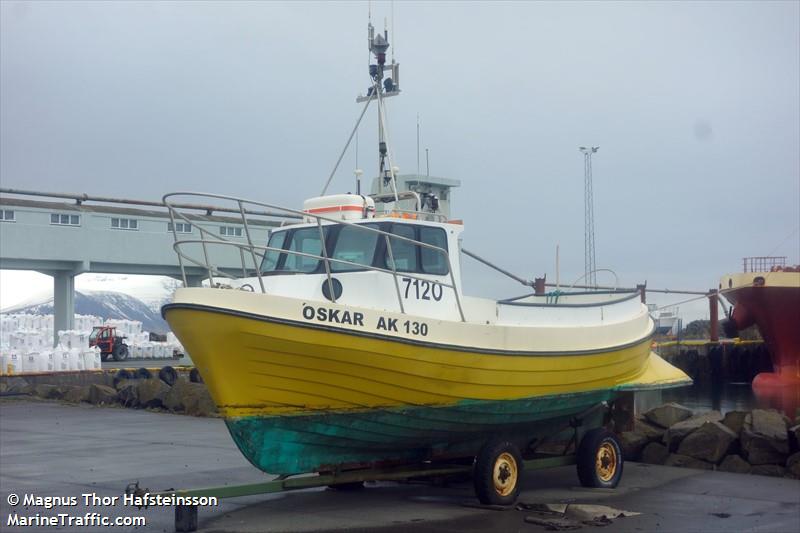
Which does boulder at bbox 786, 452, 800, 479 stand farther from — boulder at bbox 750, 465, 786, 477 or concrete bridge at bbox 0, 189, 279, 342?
concrete bridge at bbox 0, 189, 279, 342

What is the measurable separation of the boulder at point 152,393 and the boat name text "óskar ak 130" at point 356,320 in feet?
39.8

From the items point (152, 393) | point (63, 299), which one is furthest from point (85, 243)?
point (152, 393)

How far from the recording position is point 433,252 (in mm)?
9867

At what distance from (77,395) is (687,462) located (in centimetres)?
1500

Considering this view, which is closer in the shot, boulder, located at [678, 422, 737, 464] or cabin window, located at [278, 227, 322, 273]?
Answer: cabin window, located at [278, 227, 322, 273]

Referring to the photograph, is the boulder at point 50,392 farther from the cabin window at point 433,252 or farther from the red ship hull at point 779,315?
the red ship hull at point 779,315

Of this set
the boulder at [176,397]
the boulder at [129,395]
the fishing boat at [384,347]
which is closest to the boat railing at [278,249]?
the fishing boat at [384,347]

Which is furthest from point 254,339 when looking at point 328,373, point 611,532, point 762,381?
point 762,381

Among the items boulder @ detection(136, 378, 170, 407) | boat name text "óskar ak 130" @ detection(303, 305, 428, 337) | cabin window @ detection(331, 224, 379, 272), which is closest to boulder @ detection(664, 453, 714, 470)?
boat name text "óskar ak 130" @ detection(303, 305, 428, 337)

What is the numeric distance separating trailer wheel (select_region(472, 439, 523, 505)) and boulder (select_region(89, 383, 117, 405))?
1378cm

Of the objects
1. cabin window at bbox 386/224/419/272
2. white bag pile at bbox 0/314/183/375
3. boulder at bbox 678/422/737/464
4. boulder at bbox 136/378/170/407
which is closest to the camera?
cabin window at bbox 386/224/419/272

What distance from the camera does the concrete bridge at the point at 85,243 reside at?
1351 inches

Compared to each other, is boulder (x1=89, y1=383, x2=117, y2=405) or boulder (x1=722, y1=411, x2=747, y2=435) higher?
boulder (x1=722, y1=411, x2=747, y2=435)

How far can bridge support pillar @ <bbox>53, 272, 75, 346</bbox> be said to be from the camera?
36.8m
